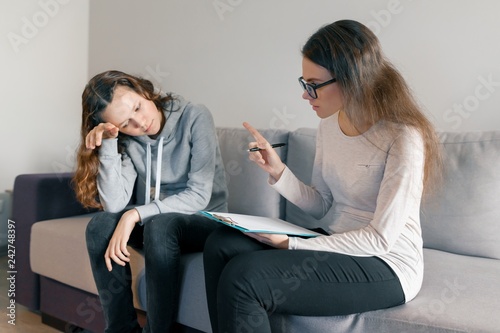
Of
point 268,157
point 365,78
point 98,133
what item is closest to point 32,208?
point 98,133

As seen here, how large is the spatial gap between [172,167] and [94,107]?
313 millimetres

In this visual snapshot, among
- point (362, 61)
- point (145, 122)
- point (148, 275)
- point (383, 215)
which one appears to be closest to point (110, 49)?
point (145, 122)

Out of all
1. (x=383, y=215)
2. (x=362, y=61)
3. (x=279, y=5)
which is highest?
(x=279, y=5)

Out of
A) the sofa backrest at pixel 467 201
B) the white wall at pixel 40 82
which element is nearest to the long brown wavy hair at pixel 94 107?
the sofa backrest at pixel 467 201

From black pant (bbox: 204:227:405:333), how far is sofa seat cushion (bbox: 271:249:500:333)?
0.11ft

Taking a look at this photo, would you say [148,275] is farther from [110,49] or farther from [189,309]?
[110,49]

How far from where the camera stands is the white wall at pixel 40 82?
7.98 ft

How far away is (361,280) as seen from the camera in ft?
3.34

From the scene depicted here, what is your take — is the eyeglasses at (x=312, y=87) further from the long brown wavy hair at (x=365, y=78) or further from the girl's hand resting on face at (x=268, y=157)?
the girl's hand resting on face at (x=268, y=157)

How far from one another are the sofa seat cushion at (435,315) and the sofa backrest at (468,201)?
212mm

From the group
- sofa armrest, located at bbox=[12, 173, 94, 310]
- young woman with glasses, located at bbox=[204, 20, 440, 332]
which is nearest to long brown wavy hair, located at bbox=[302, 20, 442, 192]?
young woman with glasses, located at bbox=[204, 20, 440, 332]

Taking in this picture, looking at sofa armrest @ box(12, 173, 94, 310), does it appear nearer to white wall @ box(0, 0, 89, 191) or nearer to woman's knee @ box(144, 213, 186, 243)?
woman's knee @ box(144, 213, 186, 243)

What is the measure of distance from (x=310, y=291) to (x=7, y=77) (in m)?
2.07

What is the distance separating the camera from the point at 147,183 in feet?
5.19
